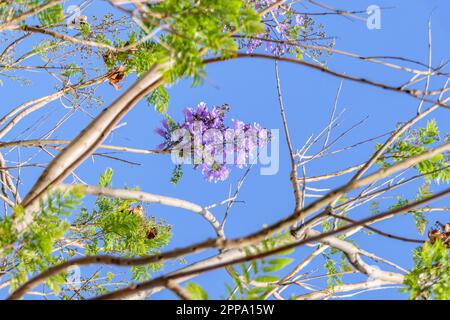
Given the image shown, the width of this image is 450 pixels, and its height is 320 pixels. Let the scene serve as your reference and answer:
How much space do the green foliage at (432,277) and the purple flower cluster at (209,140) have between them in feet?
4.43

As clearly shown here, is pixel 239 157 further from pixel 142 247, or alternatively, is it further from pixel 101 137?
pixel 101 137

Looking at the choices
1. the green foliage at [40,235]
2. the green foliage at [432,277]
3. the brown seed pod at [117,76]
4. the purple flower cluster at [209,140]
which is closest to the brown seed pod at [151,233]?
the purple flower cluster at [209,140]

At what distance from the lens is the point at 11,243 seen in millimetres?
1391

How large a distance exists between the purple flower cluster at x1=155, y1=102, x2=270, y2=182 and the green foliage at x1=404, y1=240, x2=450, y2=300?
1352 mm

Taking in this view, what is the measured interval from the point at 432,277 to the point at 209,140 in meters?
1.46

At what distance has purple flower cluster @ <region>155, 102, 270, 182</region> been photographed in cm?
269

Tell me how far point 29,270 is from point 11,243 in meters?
0.19

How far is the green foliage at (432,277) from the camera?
1.46 m

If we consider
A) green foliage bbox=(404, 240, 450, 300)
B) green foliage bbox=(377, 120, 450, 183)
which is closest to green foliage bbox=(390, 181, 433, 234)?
green foliage bbox=(377, 120, 450, 183)

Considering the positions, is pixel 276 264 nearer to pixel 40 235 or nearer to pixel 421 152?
pixel 40 235

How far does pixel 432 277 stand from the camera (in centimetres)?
157
